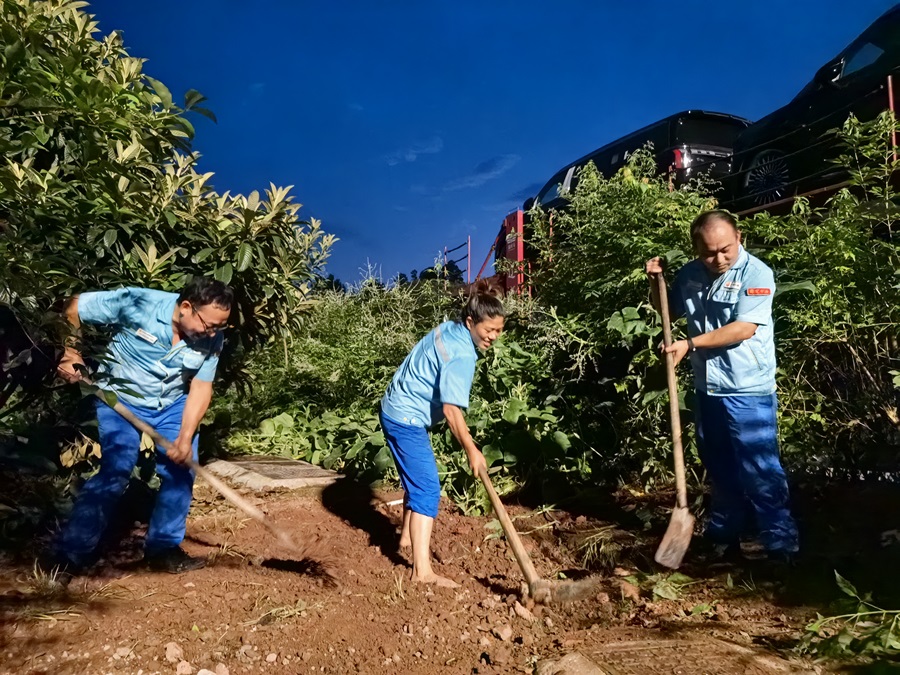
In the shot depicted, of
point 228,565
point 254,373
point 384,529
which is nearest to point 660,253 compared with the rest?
point 384,529

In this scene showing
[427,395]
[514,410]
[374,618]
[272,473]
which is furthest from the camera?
[272,473]

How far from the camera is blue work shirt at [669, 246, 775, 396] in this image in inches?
125

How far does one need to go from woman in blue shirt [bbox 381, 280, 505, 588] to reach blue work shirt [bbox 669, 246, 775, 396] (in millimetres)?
1019

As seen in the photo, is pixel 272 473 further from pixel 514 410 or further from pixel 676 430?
pixel 676 430

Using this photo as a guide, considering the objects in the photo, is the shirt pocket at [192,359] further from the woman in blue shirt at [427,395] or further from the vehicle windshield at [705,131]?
the vehicle windshield at [705,131]

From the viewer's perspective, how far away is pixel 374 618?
2.99m

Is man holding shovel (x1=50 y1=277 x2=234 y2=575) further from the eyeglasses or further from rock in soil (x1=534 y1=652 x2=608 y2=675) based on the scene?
rock in soil (x1=534 y1=652 x2=608 y2=675)

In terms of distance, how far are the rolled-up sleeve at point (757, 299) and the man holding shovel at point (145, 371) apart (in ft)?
7.69

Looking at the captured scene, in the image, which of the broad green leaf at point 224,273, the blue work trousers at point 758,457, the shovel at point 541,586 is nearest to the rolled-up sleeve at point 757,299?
the blue work trousers at point 758,457

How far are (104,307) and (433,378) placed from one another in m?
1.54

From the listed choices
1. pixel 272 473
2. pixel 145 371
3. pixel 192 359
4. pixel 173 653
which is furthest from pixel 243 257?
pixel 173 653

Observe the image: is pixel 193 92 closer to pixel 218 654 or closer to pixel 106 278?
pixel 106 278

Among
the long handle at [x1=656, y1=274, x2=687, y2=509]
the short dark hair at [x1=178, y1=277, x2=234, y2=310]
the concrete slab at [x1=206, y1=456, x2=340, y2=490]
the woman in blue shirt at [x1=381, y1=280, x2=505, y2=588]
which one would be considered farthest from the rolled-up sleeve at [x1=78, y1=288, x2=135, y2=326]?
the long handle at [x1=656, y1=274, x2=687, y2=509]

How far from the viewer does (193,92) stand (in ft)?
10.7
